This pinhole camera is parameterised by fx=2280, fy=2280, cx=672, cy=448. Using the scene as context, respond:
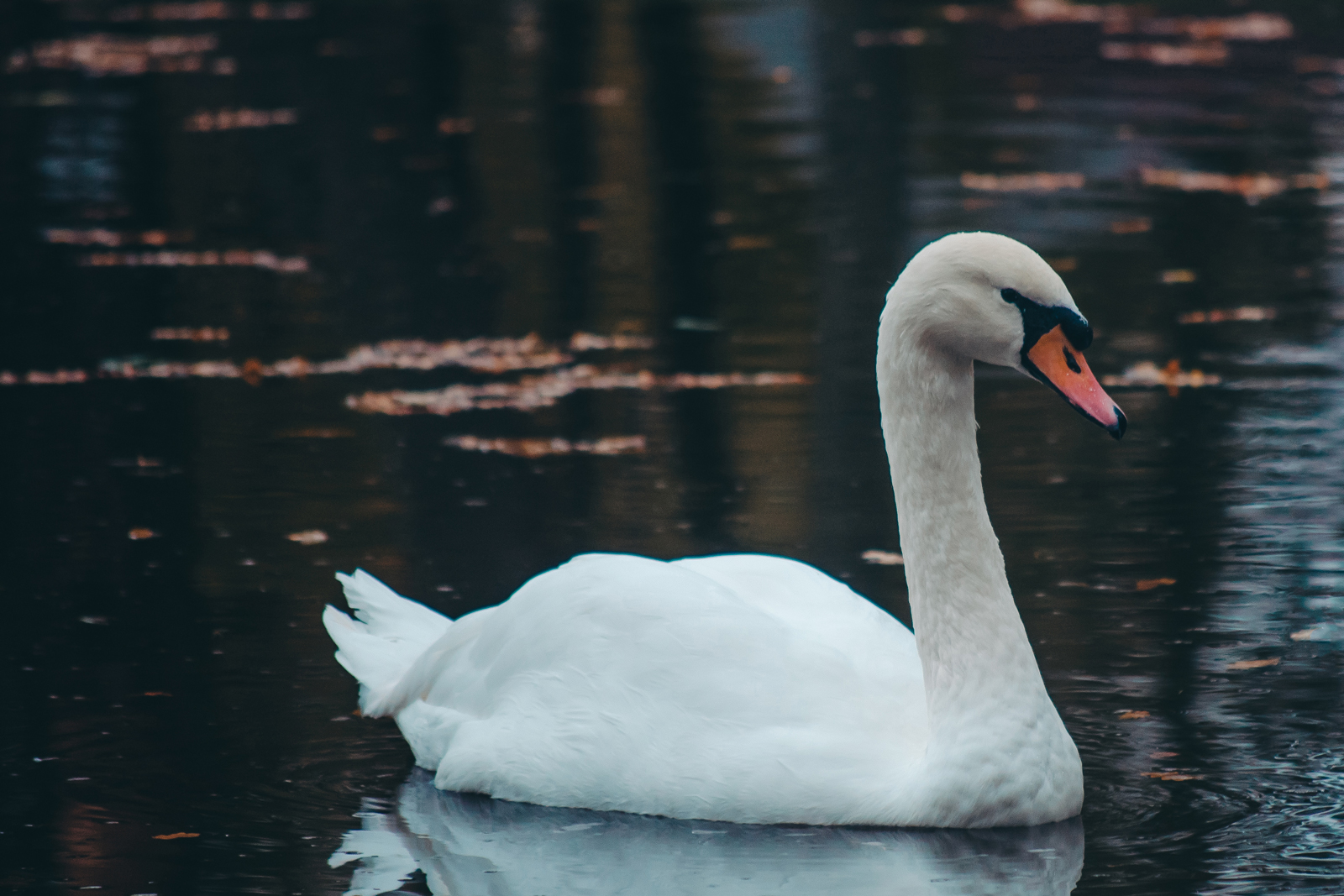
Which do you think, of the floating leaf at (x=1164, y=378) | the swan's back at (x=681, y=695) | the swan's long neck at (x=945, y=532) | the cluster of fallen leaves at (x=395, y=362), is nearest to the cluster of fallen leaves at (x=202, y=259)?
the cluster of fallen leaves at (x=395, y=362)

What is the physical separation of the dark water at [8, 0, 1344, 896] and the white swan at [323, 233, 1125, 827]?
0.14 m

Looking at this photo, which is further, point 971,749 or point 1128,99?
point 1128,99

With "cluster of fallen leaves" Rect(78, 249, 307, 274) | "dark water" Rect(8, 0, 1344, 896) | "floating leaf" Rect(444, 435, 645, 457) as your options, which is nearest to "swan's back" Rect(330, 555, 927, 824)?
"dark water" Rect(8, 0, 1344, 896)

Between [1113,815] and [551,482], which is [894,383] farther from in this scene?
[551,482]

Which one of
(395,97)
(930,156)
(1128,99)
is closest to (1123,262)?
(930,156)

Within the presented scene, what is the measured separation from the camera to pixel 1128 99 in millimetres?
22672

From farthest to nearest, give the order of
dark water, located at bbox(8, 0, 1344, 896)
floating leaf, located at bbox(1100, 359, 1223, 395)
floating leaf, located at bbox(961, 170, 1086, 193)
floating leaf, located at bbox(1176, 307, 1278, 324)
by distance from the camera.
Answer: floating leaf, located at bbox(961, 170, 1086, 193), floating leaf, located at bbox(1176, 307, 1278, 324), floating leaf, located at bbox(1100, 359, 1223, 395), dark water, located at bbox(8, 0, 1344, 896)

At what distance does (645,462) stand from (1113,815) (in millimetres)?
4748

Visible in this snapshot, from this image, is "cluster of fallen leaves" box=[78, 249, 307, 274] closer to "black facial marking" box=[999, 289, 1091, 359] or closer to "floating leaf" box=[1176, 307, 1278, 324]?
"floating leaf" box=[1176, 307, 1278, 324]

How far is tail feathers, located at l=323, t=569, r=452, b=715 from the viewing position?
753 cm

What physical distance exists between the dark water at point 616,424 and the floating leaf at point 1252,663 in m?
0.03

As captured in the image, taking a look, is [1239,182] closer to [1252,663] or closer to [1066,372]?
[1252,663]

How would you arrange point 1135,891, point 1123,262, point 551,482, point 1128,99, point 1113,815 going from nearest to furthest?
point 1135,891 → point 1113,815 → point 551,482 → point 1123,262 → point 1128,99

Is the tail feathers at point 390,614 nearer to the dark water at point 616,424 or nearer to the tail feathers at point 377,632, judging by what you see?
the tail feathers at point 377,632
